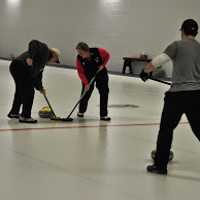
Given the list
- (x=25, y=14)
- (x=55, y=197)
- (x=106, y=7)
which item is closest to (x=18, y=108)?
(x=55, y=197)

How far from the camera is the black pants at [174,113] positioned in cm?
458

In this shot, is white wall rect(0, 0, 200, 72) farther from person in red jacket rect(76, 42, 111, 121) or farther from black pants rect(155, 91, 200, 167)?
black pants rect(155, 91, 200, 167)

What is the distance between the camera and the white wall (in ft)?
58.1

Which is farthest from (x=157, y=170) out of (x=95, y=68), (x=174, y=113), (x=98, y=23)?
(x=98, y=23)

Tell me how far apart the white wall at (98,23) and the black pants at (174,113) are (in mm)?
12342

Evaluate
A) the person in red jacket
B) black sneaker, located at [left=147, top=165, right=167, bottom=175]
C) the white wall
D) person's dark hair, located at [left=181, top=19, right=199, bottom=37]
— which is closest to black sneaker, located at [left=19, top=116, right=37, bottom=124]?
the person in red jacket

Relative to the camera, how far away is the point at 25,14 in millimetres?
25469

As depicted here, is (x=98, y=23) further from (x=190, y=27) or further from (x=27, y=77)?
(x=190, y=27)

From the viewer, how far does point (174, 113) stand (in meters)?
4.62

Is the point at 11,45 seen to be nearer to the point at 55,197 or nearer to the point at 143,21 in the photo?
the point at 143,21

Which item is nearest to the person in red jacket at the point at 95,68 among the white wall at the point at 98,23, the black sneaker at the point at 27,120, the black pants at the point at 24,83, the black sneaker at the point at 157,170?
the black pants at the point at 24,83

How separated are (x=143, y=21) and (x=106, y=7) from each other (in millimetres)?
2557

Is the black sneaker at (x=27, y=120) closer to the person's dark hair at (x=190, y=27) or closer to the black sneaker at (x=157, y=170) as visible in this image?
the black sneaker at (x=157, y=170)

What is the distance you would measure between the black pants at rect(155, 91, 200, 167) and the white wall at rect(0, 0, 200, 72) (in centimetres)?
1234
